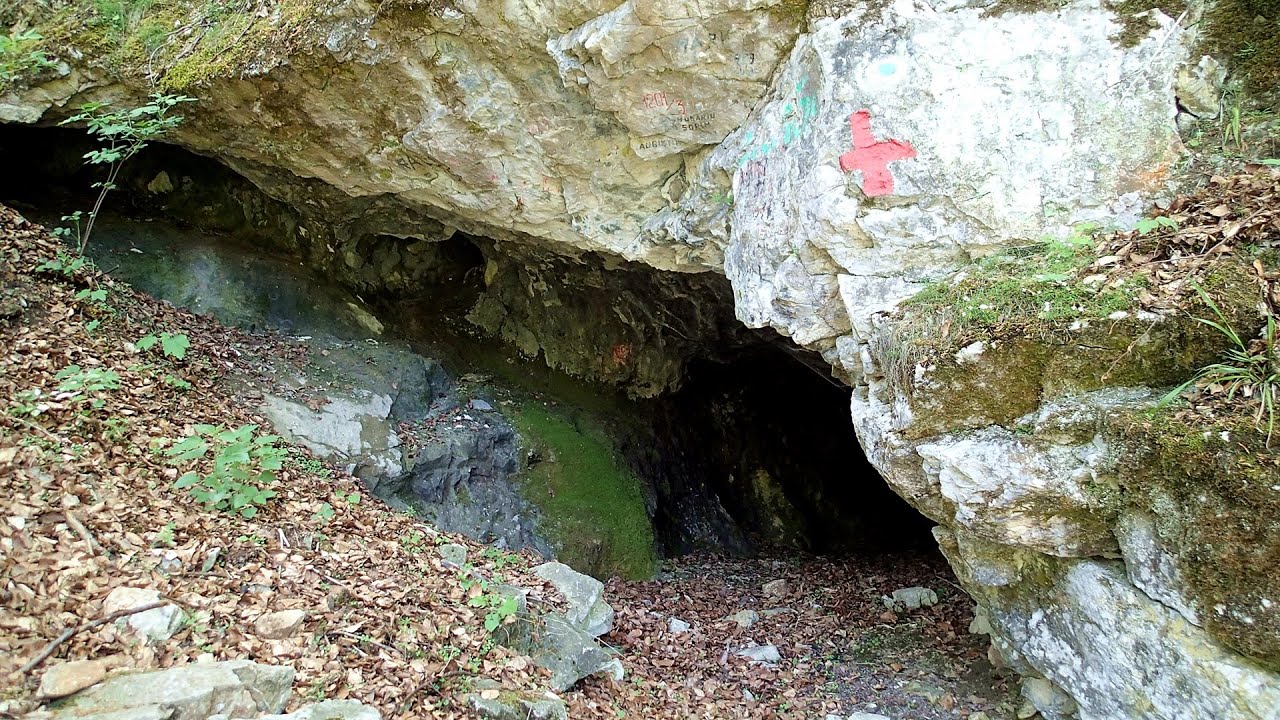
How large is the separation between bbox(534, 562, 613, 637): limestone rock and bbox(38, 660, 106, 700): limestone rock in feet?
9.12

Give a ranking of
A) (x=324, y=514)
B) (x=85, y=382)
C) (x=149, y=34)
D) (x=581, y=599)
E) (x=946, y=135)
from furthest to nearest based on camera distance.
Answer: (x=149, y=34)
(x=581, y=599)
(x=324, y=514)
(x=85, y=382)
(x=946, y=135)

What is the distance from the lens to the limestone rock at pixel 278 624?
317cm

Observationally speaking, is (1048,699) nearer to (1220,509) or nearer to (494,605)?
(1220,509)

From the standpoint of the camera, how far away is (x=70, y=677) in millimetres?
2504

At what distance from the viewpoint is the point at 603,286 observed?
8.81 metres

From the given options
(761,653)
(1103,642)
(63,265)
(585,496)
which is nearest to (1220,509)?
(1103,642)

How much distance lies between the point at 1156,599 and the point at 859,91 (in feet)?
9.67

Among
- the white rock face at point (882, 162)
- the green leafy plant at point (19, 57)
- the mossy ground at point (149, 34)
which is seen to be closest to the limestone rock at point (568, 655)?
the white rock face at point (882, 162)

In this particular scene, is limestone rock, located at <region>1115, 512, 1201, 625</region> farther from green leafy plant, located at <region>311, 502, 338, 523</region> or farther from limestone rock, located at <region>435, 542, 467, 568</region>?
green leafy plant, located at <region>311, 502, 338, 523</region>

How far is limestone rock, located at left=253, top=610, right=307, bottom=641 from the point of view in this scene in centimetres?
317

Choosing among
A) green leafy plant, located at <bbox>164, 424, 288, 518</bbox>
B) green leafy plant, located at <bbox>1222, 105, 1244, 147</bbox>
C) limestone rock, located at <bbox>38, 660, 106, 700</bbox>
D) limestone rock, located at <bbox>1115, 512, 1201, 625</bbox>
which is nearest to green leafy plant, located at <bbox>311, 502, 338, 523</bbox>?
green leafy plant, located at <bbox>164, 424, 288, 518</bbox>

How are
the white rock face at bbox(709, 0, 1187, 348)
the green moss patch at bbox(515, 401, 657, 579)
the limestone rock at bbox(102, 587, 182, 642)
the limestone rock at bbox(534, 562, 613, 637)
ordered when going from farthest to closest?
the green moss patch at bbox(515, 401, 657, 579) → the limestone rock at bbox(534, 562, 613, 637) → the white rock face at bbox(709, 0, 1187, 348) → the limestone rock at bbox(102, 587, 182, 642)

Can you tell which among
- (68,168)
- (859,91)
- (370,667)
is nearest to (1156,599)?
(859,91)

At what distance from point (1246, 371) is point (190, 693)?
14.5 feet
